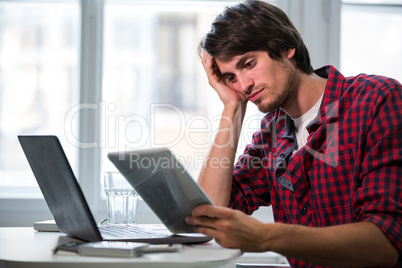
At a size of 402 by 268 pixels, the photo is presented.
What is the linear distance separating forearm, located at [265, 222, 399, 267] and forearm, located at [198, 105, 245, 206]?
48 cm

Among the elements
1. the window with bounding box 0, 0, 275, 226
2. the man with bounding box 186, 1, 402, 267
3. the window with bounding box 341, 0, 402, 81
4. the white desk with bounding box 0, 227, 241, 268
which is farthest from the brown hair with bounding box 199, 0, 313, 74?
the window with bounding box 341, 0, 402, 81

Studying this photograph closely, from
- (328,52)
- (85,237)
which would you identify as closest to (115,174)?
(85,237)

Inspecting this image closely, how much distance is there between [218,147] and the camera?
1600mm

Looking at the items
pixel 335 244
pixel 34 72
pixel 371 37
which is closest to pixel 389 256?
pixel 335 244

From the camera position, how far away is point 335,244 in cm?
104

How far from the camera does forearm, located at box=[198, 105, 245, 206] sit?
152 centimetres

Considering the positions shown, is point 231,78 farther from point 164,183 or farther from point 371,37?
point 371,37

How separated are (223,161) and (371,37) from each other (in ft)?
4.78

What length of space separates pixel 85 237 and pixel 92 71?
1.46 meters

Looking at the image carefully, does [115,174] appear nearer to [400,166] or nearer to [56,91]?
[400,166]

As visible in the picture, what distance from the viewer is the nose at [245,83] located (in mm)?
Answer: 1533

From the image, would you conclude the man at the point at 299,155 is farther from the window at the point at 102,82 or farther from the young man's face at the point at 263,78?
the window at the point at 102,82

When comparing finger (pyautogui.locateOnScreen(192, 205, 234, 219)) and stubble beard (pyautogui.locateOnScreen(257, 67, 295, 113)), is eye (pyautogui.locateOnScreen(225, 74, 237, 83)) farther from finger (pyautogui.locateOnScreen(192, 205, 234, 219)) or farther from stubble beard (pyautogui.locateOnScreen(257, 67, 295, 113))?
finger (pyautogui.locateOnScreen(192, 205, 234, 219))

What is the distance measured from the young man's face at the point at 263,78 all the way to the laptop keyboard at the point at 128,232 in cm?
55
